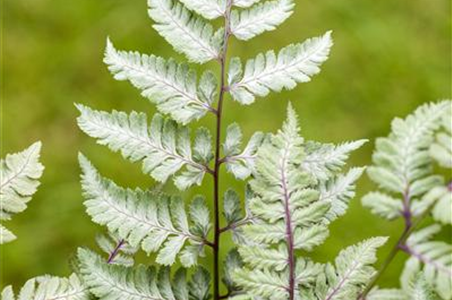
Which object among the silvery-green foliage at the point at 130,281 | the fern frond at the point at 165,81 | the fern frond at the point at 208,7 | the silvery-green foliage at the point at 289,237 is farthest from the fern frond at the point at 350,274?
the fern frond at the point at 208,7

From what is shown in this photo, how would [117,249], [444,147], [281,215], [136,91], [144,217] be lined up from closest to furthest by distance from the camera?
[444,147]
[281,215]
[144,217]
[117,249]
[136,91]

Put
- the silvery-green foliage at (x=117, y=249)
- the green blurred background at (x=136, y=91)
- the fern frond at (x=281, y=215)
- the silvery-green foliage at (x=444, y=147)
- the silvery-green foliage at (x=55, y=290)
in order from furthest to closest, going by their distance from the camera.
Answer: the green blurred background at (x=136, y=91), the silvery-green foliage at (x=117, y=249), the silvery-green foliage at (x=55, y=290), the fern frond at (x=281, y=215), the silvery-green foliage at (x=444, y=147)

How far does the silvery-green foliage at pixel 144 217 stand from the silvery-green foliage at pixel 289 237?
0.17 meters

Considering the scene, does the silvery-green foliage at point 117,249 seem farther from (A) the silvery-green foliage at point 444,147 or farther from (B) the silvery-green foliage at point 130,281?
(A) the silvery-green foliage at point 444,147

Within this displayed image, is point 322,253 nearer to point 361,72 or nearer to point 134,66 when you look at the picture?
point 361,72

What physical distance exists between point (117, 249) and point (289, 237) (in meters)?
0.39

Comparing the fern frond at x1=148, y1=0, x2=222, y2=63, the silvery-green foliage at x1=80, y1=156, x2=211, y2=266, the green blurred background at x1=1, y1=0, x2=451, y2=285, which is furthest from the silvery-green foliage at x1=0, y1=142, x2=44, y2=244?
the green blurred background at x1=1, y1=0, x2=451, y2=285

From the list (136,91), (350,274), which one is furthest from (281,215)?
(136,91)

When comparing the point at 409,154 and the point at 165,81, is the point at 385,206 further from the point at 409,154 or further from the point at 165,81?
the point at 165,81

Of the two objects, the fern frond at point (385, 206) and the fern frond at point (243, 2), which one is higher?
the fern frond at point (243, 2)

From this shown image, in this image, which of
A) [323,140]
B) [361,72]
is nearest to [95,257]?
[323,140]

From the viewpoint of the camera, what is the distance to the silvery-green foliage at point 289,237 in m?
1.02

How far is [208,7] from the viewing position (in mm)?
1173

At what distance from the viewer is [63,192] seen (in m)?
3.21
